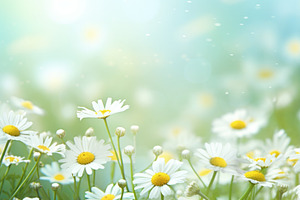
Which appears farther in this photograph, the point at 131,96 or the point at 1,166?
the point at 131,96

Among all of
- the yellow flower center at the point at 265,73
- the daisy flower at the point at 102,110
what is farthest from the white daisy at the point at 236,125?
the daisy flower at the point at 102,110

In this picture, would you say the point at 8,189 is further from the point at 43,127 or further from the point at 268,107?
the point at 268,107

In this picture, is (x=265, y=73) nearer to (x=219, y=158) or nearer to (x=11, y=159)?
(x=219, y=158)

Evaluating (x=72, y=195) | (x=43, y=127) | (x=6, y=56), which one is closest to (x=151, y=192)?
(x=72, y=195)

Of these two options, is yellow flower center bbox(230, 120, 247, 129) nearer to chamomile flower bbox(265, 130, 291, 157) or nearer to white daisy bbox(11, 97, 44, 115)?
chamomile flower bbox(265, 130, 291, 157)

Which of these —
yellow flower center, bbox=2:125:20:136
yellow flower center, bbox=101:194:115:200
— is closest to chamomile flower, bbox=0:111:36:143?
yellow flower center, bbox=2:125:20:136
